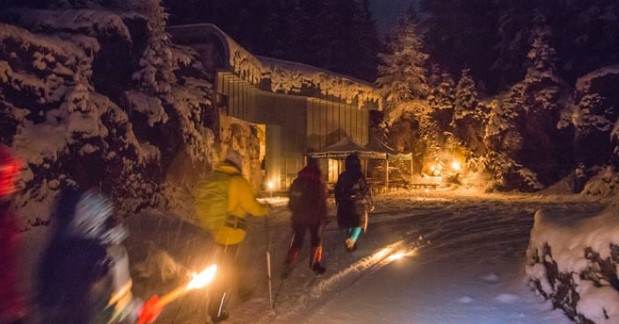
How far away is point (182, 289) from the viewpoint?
7.71 m

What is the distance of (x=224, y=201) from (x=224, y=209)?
0.10 meters

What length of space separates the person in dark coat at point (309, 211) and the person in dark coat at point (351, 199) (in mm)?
1574

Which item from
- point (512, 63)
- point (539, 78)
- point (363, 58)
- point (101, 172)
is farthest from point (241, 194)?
point (363, 58)

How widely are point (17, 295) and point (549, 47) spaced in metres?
34.2

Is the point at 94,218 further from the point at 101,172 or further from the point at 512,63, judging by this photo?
the point at 512,63

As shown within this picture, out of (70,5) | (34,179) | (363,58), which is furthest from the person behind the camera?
(363,58)

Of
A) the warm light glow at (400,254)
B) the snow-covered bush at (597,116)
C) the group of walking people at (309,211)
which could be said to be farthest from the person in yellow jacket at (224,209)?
the snow-covered bush at (597,116)

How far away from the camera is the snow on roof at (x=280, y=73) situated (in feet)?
70.3

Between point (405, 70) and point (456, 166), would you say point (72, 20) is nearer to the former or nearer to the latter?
point (405, 70)

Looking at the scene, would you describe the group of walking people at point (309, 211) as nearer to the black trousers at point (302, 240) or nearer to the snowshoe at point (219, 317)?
the black trousers at point (302, 240)

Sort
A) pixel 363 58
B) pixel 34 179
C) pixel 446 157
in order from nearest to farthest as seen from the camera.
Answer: pixel 34 179 < pixel 446 157 < pixel 363 58

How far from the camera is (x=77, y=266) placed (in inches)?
140

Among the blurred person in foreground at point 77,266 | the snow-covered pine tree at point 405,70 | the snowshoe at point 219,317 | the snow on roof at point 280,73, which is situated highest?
the snow-covered pine tree at point 405,70

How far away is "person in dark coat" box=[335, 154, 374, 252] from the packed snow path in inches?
18.8
